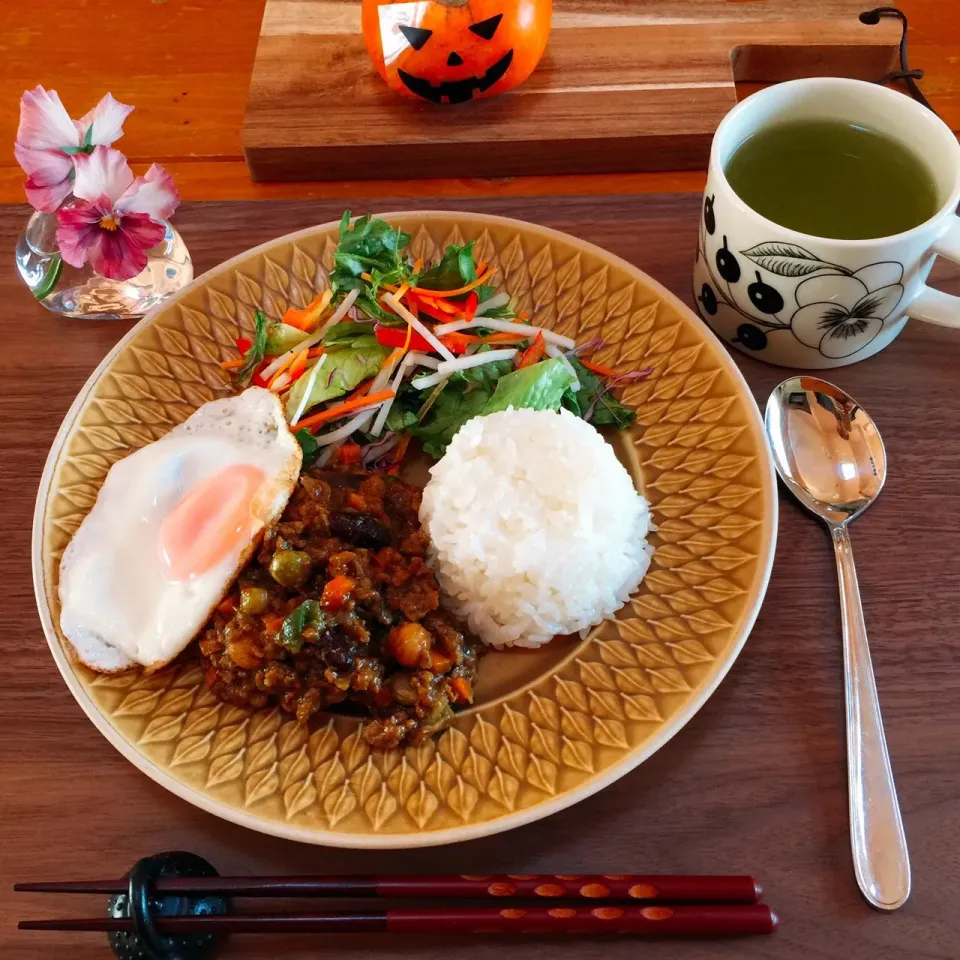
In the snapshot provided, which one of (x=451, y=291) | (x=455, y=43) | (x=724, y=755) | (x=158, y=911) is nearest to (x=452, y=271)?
(x=451, y=291)

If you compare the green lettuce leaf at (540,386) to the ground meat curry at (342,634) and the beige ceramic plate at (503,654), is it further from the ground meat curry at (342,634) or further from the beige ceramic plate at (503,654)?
the ground meat curry at (342,634)

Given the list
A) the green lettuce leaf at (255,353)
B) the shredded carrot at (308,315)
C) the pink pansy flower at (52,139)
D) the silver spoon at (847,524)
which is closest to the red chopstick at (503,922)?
the silver spoon at (847,524)

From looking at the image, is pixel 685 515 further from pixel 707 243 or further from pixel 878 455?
pixel 707 243

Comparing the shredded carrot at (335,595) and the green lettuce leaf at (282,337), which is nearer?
the shredded carrot at (335,595)

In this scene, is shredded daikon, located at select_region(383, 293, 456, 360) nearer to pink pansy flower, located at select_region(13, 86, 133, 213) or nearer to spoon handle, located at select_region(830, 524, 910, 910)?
pink pansy flower, located at select_region(13, 86, 133, 213)

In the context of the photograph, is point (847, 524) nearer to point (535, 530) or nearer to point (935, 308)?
point (935, 308)

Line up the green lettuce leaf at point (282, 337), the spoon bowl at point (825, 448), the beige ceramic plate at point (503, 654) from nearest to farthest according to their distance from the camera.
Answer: the beige ceramic plate at point (503, 654)
the spoon bowl at point (825, 448)
the green lettuce leaf at point (282, 337)
